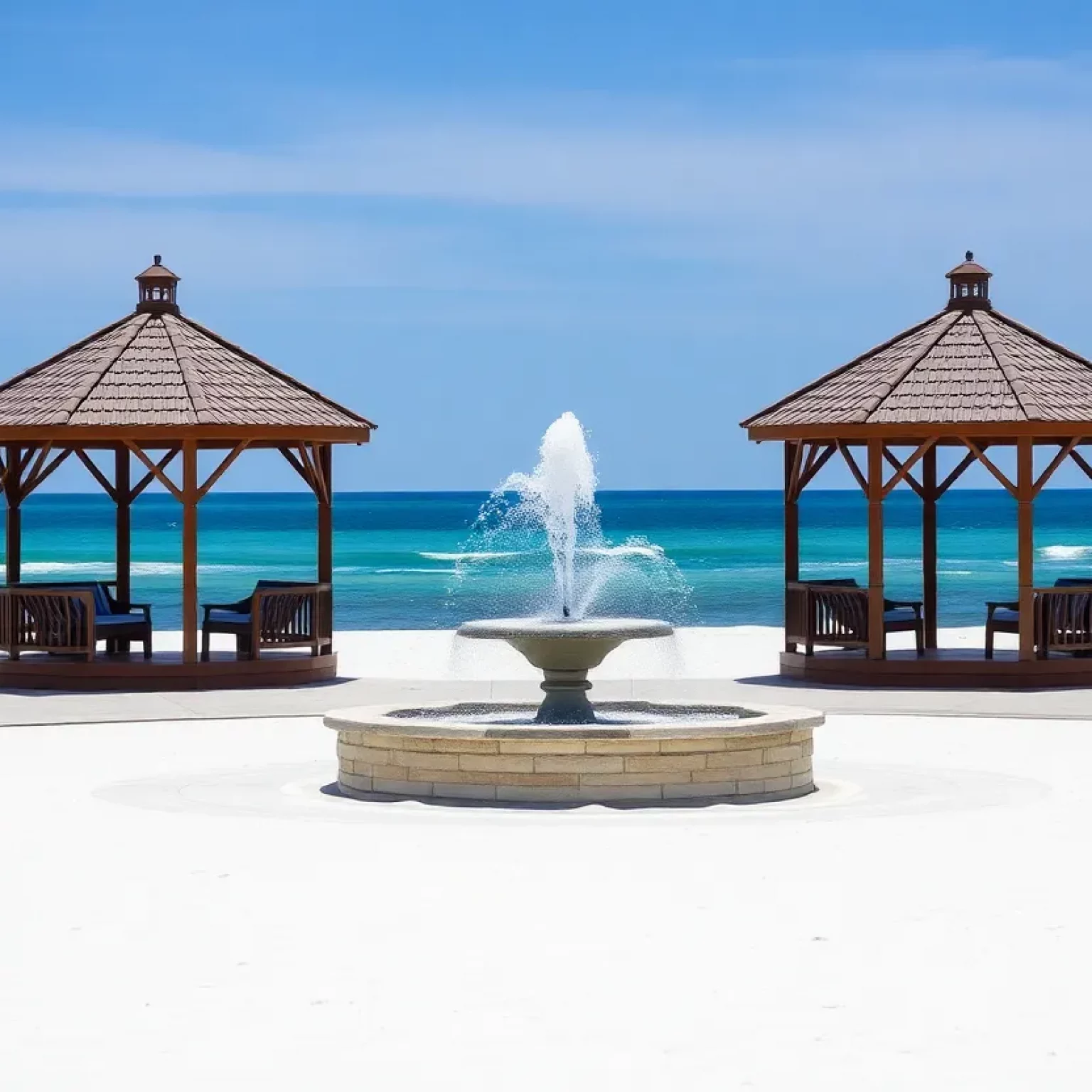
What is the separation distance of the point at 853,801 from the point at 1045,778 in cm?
154

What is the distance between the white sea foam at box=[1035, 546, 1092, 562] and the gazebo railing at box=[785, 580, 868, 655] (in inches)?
2089

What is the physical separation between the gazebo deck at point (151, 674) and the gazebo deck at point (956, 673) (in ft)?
15.4

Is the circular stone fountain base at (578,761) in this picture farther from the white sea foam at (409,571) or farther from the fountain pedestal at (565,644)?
the white sea foam at (409,571)

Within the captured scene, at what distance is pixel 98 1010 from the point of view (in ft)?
19.8

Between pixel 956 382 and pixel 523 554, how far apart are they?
57319 millimetres

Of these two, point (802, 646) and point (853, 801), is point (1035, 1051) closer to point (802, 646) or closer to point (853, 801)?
point (853, 801)

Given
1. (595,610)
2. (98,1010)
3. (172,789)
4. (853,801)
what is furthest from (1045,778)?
(595,610)

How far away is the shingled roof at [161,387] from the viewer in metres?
17.5

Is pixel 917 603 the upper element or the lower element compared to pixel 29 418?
lower

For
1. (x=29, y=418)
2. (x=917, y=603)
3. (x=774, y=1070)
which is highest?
(x=29, y=418)

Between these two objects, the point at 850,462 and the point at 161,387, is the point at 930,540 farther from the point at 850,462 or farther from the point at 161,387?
the point at 161,387

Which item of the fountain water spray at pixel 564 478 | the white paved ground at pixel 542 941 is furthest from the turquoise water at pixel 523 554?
the white paved ground at pixel 542 941

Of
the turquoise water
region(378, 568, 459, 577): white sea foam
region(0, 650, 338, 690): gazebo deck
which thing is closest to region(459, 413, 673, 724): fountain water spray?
region(0, 650, 338, 690): gazebo deck

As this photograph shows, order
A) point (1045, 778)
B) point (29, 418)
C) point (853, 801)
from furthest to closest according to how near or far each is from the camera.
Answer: point (29, 418) < point (1045, 778) < point (853, 801)
